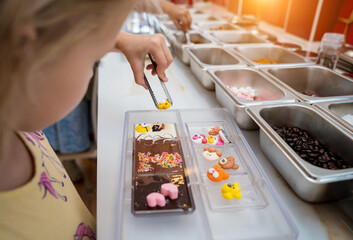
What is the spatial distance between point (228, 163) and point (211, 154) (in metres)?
0.06

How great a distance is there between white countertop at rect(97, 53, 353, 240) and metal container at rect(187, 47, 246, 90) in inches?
1.8

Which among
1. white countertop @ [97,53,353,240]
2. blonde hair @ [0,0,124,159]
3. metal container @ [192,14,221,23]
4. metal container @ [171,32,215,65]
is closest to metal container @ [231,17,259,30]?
metal container @ [192,14,221,23]

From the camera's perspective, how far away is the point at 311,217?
23.3 inches

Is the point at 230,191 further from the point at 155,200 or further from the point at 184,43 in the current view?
the point at 184,43

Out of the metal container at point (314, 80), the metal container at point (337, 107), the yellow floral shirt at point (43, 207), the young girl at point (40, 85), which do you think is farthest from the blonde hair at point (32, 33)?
the metal container at point (314, 80)

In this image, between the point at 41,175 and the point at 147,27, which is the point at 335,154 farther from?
the point at 147,27

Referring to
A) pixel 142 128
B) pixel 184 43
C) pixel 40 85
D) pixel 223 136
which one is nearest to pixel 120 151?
pixel 142 128

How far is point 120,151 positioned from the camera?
780 millimetres

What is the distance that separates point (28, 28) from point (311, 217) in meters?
0.64

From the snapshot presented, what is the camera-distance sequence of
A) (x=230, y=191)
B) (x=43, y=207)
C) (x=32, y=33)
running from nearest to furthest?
1. (x=32, y=33)
2. (x=43, y=207)
3. (x=230, y=191)

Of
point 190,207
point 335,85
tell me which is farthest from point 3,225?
point 335,85

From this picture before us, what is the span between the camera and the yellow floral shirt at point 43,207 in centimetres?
48

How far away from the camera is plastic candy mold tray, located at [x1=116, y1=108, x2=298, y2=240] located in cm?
54

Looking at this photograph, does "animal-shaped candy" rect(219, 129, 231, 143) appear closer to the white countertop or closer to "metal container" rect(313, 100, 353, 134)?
the white countertop
